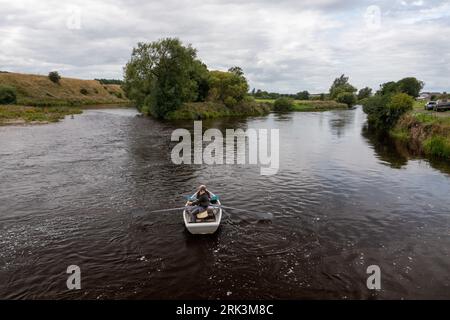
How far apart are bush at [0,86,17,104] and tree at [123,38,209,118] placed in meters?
33.5

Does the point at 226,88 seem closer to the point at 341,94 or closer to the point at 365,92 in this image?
the point at 341,94

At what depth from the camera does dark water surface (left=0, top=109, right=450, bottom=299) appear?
12.3m

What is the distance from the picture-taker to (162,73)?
243 ft

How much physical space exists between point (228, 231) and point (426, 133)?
109 feet

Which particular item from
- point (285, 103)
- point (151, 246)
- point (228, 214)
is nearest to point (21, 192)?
point (151, 246)

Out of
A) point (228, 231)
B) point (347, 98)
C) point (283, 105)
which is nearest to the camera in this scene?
point (228, 231)

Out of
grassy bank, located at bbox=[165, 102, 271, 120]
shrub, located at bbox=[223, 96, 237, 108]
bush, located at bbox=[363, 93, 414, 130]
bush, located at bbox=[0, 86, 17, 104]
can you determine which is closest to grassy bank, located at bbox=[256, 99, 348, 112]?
grassy bank, located at bbox=[165, 102, 271, 120]

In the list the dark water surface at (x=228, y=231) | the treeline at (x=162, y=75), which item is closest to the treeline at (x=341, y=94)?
the treeline at (x=162, y=75)

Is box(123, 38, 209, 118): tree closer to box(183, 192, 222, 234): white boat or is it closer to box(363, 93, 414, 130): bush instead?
box(363, 93, 414, 130): bush

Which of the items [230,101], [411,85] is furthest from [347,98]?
[230,101]

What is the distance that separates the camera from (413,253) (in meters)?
14.8

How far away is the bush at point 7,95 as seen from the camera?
8400 centimetres
